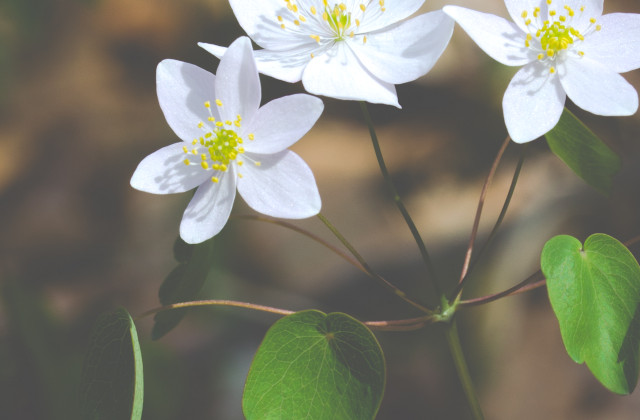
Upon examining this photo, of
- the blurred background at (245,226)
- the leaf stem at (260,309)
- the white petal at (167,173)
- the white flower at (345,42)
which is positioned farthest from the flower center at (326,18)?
the blurred background at (245,226)

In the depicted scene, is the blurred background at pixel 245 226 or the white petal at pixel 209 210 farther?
the blurred background at pixel 245 226

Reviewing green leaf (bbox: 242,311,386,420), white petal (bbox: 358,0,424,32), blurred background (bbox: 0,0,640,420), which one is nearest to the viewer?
green leaf (bbox: 242,311,386,420)

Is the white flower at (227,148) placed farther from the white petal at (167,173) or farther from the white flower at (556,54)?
the white flower at (556,54)

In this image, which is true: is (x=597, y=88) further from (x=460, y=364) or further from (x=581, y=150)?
(x=460, y=364)

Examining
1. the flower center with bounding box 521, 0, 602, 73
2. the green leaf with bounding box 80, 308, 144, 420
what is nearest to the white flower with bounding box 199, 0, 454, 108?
the flower center with bounding box 521, 0, 602, 73

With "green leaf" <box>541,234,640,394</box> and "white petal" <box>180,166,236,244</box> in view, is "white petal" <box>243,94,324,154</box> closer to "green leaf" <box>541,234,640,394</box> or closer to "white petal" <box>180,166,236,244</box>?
"white petal" <box>180,166,236,244</box>
